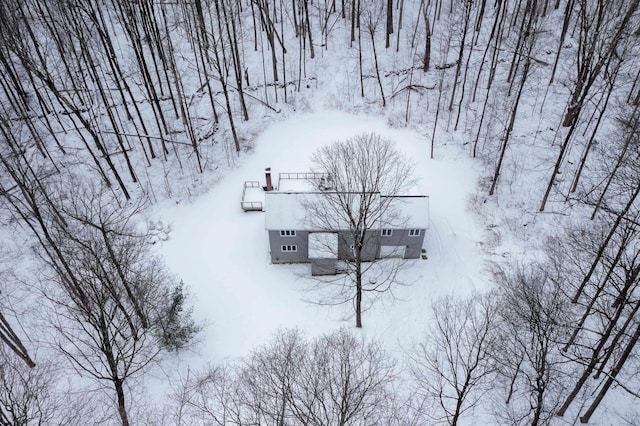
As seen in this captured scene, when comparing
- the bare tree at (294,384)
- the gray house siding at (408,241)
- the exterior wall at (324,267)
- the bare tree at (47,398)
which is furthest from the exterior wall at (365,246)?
the bare tree at (47,398)

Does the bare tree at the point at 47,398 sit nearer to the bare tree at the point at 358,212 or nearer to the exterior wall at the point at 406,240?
the bare tree at the point at 358,212

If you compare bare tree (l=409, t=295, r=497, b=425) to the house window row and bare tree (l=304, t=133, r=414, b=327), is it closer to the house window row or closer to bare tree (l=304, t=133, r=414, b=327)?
bare tree (l=304, t=133, r=414, b=327)

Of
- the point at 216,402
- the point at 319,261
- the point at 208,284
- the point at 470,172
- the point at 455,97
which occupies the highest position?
the point at 455,97

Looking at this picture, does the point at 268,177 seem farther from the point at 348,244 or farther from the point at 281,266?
the point at 348,244

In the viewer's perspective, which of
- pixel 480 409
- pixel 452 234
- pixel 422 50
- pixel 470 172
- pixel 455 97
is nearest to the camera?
pixel 480 409

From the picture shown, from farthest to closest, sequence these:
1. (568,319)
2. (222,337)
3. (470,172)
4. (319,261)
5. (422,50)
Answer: (422,50) → (470,172) → (319,261) → (222,337) → (568,319)

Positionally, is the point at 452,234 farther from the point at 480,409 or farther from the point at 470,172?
the point at 480,409

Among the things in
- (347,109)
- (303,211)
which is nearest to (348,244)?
(303,211)

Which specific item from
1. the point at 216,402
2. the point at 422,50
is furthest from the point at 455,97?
the point at 216,402
